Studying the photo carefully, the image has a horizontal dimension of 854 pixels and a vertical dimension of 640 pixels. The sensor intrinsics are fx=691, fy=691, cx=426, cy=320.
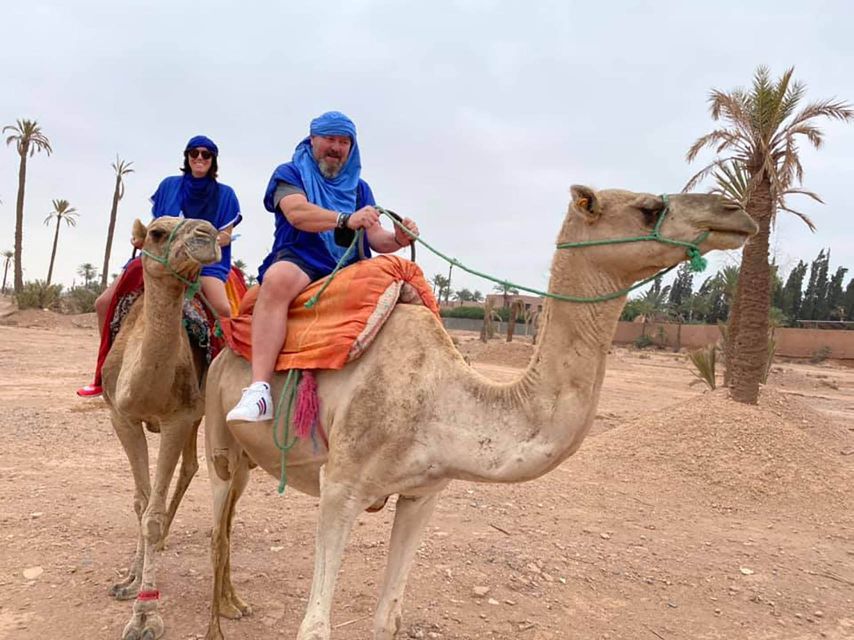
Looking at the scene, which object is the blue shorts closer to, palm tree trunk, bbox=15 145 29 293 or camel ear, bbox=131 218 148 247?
camel ear, bbox=131 218 148 247

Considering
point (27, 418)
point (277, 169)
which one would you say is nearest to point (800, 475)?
point (277, 169)

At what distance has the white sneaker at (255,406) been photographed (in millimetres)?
3197

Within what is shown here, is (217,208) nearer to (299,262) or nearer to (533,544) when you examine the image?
(299,262)

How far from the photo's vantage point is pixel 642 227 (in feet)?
8.98

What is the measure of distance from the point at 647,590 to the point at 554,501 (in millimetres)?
2256

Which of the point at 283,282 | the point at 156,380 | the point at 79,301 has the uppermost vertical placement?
the point at 283,282

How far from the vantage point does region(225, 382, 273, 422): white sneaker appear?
3.20 meters

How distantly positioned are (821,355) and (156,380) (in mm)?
44039

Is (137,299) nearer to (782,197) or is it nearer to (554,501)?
(554,501)

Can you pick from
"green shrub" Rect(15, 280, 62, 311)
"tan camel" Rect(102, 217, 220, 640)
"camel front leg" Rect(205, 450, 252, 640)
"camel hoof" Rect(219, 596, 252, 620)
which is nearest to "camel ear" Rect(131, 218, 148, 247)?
"tan camel" Rect(102, 217, 220, 640)

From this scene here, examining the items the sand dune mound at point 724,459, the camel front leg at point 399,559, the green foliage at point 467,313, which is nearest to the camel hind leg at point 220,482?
the camel front leg at point 399,559

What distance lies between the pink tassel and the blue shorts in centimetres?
63

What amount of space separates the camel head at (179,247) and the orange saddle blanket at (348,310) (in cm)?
61

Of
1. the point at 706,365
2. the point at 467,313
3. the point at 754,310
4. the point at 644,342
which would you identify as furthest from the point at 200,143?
the point at 467,313
